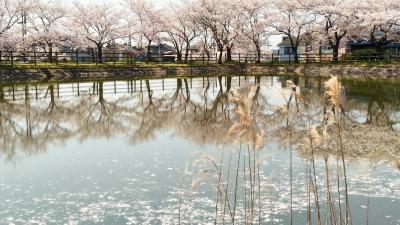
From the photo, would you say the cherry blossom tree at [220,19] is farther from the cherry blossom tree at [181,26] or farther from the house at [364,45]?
the house at [364,45]

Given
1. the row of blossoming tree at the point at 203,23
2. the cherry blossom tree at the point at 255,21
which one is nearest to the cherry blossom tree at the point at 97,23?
the row of blossoming tree at the point at 203,23

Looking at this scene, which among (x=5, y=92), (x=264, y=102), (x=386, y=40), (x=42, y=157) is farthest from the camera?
(x=386, y=40)

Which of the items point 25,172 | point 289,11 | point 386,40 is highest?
point 289,11

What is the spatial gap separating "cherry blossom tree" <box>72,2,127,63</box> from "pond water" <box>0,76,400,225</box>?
88.5 ft

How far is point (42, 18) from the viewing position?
1789 inches

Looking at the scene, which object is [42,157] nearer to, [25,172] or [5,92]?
[25,172]

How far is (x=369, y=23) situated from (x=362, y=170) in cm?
3337

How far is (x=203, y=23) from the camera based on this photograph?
148ft

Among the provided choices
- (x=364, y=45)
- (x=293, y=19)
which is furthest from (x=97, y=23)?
(x=364, y=45)

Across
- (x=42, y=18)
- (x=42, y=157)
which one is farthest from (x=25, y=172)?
(x=42, y=18)

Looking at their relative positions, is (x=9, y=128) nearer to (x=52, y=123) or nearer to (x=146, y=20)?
(x=52, y=123)


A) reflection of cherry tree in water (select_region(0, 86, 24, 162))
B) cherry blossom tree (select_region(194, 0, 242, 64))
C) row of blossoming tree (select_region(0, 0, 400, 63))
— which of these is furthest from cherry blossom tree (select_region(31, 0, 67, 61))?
reflection of cherry tree in water (select_region(0, 86, 24, 162))

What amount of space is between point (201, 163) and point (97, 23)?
39322mm

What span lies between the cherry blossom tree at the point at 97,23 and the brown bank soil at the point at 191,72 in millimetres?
8594
